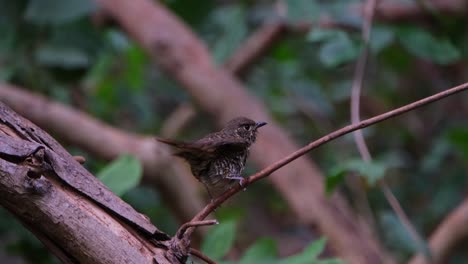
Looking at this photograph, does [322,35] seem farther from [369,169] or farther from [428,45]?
[369,169]

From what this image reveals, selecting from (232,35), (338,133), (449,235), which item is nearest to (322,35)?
(232,35)

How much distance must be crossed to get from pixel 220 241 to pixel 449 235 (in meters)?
1.53

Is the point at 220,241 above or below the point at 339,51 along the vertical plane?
below

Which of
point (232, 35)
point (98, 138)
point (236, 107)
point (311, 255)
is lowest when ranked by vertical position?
point (311, 255)

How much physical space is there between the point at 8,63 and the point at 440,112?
2964mm

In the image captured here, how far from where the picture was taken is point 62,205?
4.98 ft

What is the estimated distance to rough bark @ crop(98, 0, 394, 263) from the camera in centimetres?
378

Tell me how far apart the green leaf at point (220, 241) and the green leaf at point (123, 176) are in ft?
1.12

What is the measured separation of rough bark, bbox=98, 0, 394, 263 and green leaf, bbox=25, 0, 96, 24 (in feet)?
2.62

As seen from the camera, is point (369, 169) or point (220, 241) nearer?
point (220, 241)

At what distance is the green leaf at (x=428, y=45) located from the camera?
340cm

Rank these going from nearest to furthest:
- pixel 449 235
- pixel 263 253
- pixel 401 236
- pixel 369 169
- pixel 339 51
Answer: pixel 263 253
pixel 369 169
pixel 401 236
pixel 339 51
pixel 449 235

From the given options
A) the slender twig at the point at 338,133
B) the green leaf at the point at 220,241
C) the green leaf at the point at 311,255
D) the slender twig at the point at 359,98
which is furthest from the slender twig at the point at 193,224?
the green leaf at the point at 220,241

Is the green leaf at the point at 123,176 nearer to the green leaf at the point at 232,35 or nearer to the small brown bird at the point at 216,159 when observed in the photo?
the small brown bird at the point at 216,159
